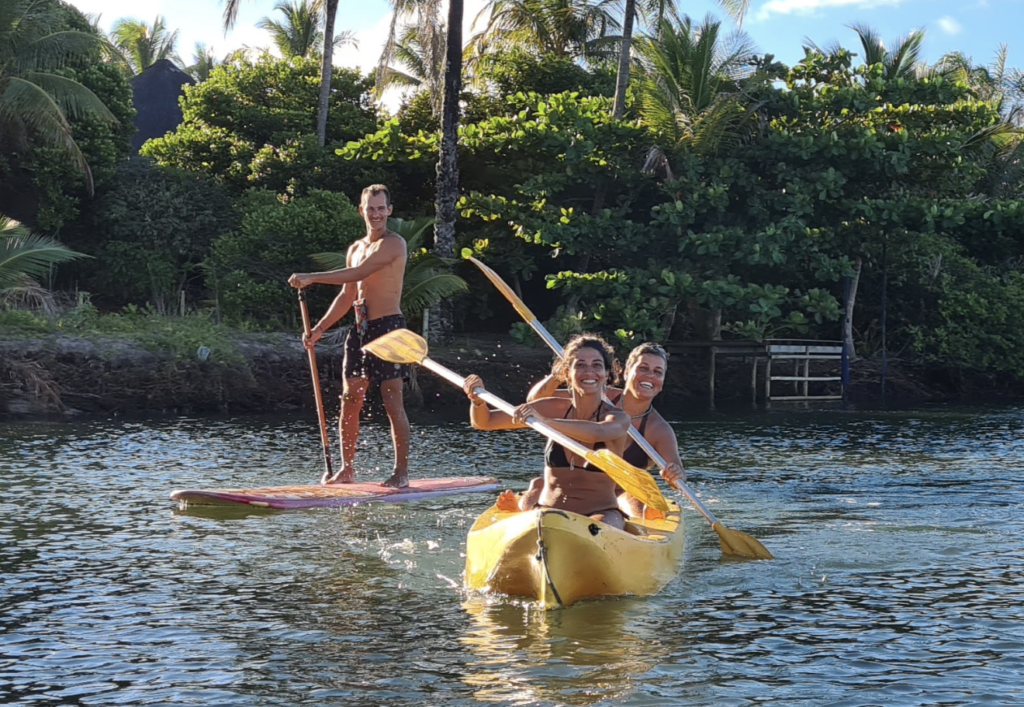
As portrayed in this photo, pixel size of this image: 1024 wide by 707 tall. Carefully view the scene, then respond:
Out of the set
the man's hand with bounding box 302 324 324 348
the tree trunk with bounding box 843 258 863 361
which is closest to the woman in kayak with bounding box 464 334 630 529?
the man's hand with bounding box 302 324 324 348

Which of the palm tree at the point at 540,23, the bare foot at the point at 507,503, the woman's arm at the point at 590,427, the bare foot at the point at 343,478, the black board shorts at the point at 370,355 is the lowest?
the bare foot at the point at 343,478

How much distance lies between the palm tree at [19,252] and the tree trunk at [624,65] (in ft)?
34.6

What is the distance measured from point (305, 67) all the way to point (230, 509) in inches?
817

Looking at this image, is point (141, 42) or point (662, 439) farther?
point (141, 42)

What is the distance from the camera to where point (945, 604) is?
7.27 metres

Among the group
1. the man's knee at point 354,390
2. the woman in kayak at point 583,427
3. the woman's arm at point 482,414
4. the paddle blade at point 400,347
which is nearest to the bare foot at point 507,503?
the woman in kayak at point 583,427

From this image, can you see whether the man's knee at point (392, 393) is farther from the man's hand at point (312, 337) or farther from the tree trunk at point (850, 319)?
the tree trunk at point (850, 319)

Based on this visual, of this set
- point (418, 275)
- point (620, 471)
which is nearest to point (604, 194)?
point (418, 275)

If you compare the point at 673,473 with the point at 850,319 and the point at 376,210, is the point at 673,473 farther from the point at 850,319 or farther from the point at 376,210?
the point at 850,319

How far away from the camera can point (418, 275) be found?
2166cm

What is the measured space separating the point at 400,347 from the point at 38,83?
17961mm

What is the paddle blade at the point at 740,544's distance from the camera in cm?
844

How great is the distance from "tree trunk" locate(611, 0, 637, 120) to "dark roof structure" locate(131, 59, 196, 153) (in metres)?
15.7

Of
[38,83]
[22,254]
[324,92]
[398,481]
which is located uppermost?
[324,92]
